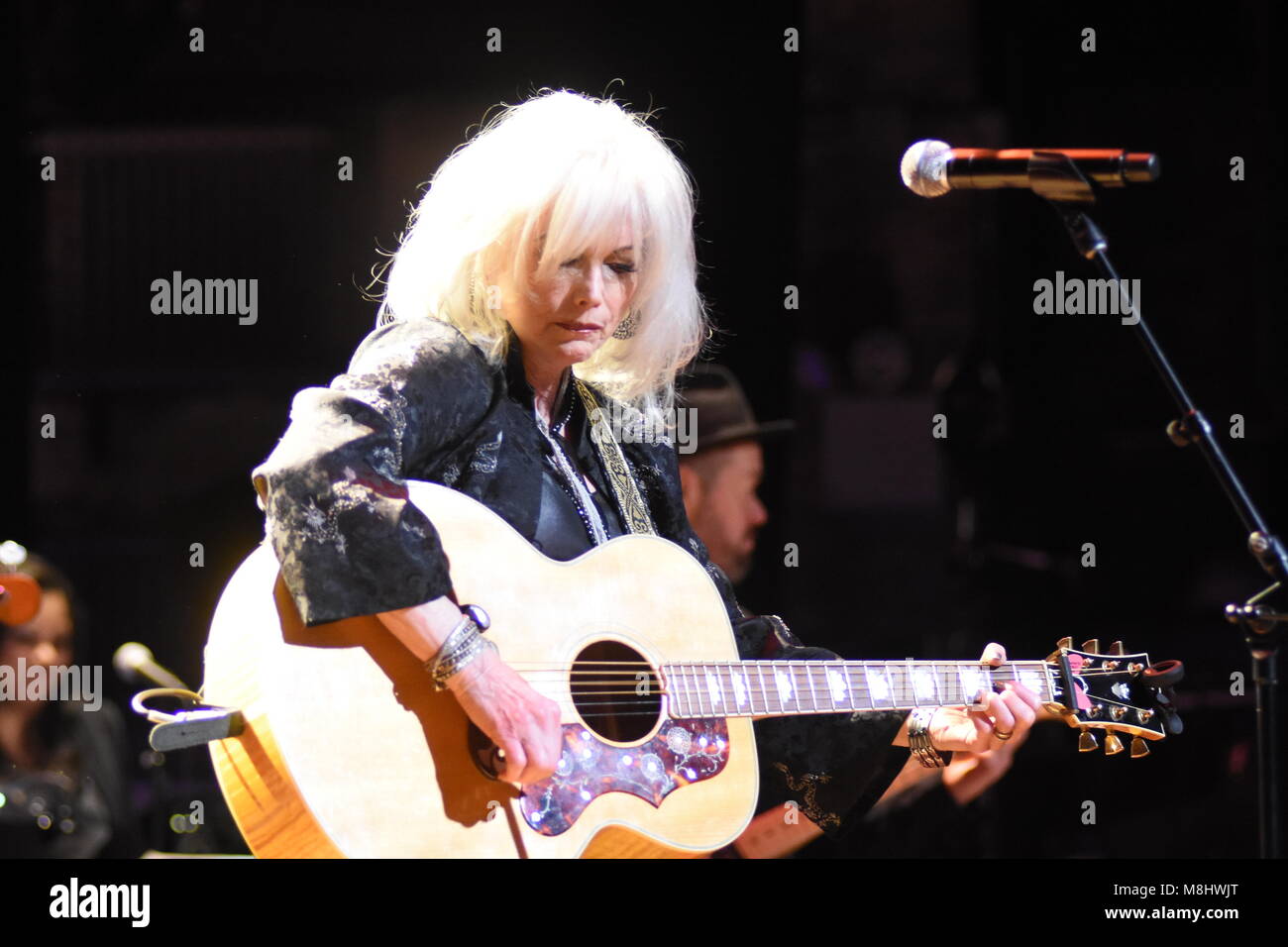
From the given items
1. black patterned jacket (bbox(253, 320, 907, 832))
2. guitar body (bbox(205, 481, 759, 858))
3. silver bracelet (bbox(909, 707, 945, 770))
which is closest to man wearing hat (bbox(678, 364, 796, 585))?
black patterned jacket (bbox(253, 320, 907, 832))

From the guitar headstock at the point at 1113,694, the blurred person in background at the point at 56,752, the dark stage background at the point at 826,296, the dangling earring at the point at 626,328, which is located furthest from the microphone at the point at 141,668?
the guitar headstock at the point at 1113,694

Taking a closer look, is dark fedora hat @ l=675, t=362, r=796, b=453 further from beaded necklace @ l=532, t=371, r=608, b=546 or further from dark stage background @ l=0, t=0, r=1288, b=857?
beaded necklace @ l=532, t=371, r=608, b=546

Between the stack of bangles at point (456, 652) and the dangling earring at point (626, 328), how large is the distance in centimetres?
77

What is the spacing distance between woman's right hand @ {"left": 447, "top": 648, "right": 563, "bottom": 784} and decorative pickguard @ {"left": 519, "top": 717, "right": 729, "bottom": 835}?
0.26 ft

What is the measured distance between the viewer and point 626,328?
2609 millimetres

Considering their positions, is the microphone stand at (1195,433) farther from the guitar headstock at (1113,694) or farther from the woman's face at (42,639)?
the woman's face at (42,639)

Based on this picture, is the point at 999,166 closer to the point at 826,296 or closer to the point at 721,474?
the point at 721,474

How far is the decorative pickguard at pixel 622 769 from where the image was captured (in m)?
2.14

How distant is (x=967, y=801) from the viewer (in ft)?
12.8

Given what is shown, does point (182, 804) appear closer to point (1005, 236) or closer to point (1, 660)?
point (1, 660)

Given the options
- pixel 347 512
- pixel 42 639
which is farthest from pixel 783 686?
pixel 42 639

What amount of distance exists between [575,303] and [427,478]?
385mm

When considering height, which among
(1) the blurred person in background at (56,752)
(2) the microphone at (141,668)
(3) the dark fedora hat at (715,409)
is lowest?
(1) the blurred person in background at (56,752)
